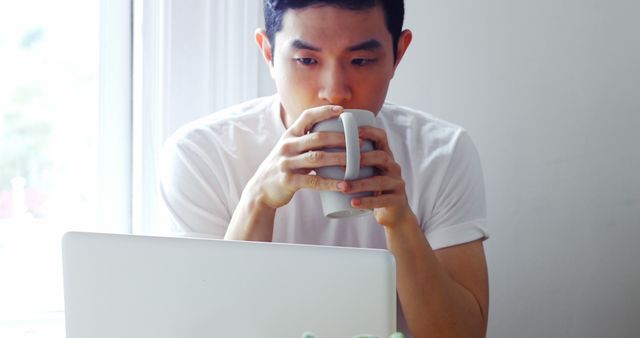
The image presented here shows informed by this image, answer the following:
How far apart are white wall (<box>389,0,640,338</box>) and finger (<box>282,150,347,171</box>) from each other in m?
0.70

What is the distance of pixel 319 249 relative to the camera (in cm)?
80

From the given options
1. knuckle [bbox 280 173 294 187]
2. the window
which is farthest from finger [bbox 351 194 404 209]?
the window

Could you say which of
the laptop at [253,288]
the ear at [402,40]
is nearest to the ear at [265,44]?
the ear at [402,40]

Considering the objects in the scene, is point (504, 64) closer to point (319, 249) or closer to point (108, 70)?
point (108, 70)

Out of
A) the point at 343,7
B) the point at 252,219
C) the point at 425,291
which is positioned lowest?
the point at 425,291

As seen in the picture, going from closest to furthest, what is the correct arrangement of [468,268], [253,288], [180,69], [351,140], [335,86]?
[253,288] → [351,140] → [335,86] → [468,268] → [180,69]

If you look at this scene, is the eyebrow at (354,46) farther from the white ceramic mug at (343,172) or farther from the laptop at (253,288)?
the laptop at (253,288)

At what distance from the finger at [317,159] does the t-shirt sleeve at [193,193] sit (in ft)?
1.00

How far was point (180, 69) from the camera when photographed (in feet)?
5.61

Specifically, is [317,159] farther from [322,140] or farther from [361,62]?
[361,62]

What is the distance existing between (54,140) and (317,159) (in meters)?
0.88

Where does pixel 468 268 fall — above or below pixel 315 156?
below

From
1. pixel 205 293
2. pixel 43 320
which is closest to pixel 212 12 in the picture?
pixel 43 320

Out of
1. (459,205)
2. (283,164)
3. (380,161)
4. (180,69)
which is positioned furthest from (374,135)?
(180,69)
